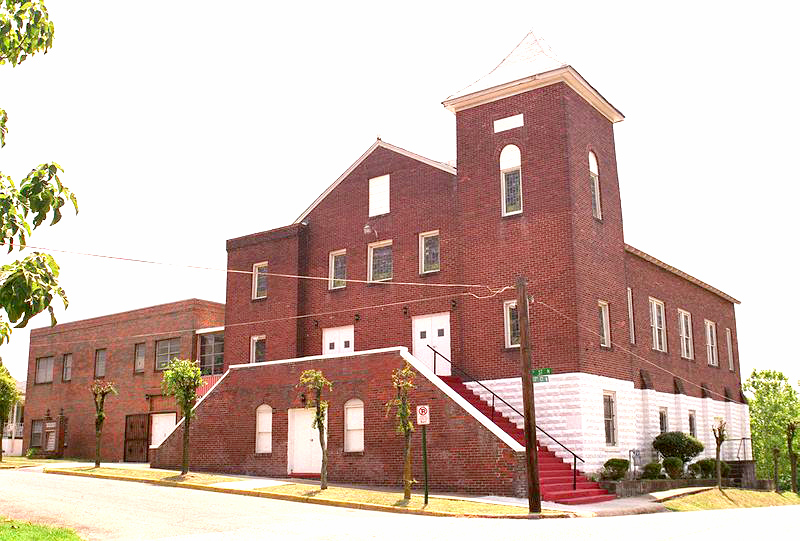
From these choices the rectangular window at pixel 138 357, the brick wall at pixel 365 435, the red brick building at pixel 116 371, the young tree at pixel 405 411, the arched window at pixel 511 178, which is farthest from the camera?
the rectangular window at pixel 138 357

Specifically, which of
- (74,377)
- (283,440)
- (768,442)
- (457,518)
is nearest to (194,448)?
(283,440)

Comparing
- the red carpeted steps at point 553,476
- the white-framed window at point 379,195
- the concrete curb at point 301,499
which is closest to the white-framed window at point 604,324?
the red carpeted steps at point 553,476

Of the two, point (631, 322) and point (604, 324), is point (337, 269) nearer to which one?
point (604, 324)

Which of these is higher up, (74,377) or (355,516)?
(74,377)

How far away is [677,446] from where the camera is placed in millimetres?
28281

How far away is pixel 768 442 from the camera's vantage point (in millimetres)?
78688

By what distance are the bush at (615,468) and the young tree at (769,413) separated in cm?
5692

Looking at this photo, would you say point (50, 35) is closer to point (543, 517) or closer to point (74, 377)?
point (543, 517)

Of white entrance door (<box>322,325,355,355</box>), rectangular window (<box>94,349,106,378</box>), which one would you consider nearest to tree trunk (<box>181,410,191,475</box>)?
white entrance door (<box>322,325,355,355</box>)

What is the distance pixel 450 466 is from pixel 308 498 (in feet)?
13.3

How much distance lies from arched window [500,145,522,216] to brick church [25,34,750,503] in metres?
0.05

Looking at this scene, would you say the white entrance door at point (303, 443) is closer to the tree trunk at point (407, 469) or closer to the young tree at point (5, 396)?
the tree trunk at point (407, 469)

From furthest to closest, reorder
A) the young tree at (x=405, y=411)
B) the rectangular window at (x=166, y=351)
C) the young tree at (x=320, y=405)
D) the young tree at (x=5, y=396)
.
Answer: the young tree at (x=5, y=396), the rectangular window at (x=166, y=351), the young tree at (x=320, y=405), the young tree at (x=405, y=411)

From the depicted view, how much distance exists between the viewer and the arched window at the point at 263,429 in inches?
1109
